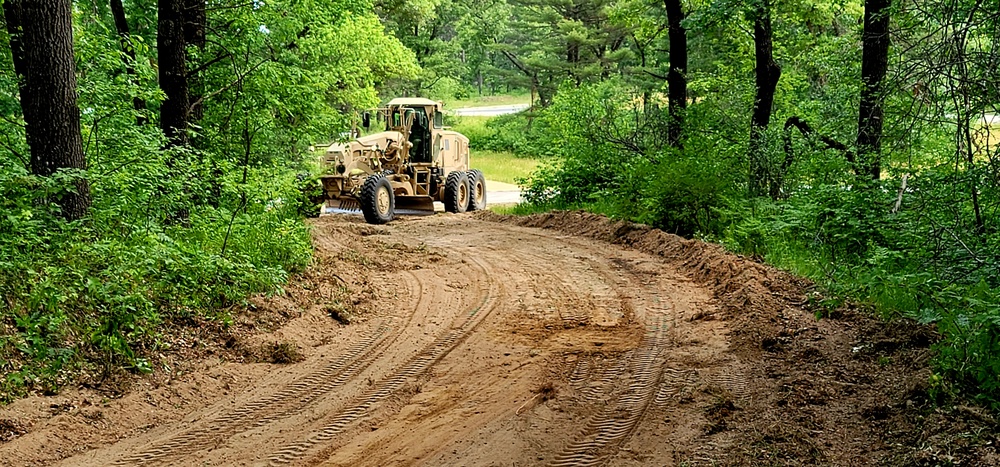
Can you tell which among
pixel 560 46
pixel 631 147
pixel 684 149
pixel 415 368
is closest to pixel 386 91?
pixel 560 46

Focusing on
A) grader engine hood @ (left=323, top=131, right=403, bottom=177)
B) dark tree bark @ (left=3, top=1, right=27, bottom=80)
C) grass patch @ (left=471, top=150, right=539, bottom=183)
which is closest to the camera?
dark tree bark @ (left=3, top=1, right=27, bottom=80)

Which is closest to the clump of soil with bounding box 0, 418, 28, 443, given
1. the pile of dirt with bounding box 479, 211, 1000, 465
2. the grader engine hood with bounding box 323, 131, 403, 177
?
the pile of dirt with bounding box 479, 211, 1000, 465

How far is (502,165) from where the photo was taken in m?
39.2

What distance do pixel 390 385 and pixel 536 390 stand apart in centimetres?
120

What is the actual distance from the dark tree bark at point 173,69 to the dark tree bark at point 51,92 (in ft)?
8.13

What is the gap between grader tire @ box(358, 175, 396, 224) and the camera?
18297 millimetres

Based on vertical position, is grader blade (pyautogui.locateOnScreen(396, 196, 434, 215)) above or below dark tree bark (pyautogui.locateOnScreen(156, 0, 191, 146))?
below

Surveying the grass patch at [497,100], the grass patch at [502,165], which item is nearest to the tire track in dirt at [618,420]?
the grass patch at [502,165]

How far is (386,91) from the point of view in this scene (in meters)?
40.7

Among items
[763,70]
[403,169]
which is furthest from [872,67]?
[403,169]

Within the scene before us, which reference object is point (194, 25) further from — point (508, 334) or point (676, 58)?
point (676, 58)

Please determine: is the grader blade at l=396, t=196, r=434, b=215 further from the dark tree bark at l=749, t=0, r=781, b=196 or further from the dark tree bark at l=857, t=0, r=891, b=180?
the dark tree bark at l=857, t=0, r=891, b=180

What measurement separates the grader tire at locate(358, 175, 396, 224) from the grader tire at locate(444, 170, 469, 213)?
2.75m

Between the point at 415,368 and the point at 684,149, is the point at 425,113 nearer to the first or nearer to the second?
the point at 684,149
